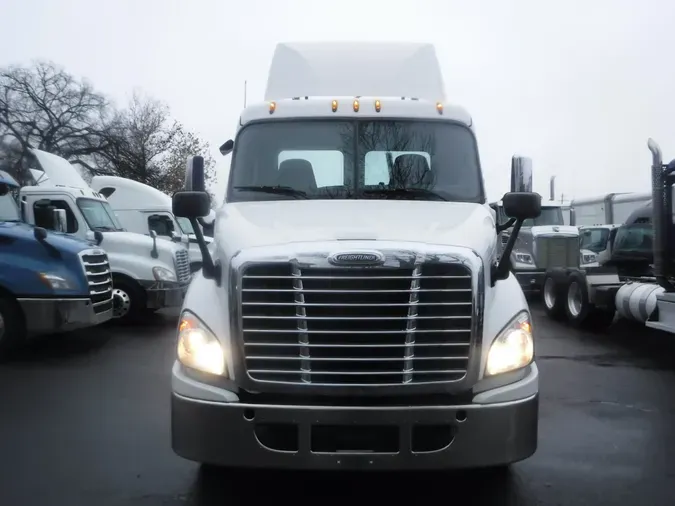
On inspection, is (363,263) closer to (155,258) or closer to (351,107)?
(351,107)

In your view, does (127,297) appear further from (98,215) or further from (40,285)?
(40,285)

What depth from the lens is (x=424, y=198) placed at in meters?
5.75

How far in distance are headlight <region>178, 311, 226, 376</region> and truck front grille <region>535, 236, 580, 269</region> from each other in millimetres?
16066

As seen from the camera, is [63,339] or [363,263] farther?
[63,339]

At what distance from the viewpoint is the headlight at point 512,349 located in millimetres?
4441

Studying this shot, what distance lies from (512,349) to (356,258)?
42.6 inches

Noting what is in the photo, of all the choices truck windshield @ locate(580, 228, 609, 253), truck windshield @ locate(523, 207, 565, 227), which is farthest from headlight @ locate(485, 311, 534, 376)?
truck windshield @ locate(580, 228, 609, 253)

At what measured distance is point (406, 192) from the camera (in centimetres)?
579

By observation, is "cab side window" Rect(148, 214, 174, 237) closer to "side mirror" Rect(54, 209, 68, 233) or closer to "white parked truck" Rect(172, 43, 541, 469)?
"side mirror" Rect(54, 209, 68, 233)

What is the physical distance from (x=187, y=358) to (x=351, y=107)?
108 inches

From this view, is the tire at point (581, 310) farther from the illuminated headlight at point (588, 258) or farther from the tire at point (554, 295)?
the illuminated headlight at point (588, 258)

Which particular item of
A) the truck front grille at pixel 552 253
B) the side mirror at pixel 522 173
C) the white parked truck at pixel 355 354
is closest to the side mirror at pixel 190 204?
the white parked truck at pixel 355 354

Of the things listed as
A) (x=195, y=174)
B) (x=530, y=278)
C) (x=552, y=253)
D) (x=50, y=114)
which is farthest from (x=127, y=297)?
(x=50, y=114)

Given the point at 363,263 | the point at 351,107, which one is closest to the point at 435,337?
the point at 363,263
